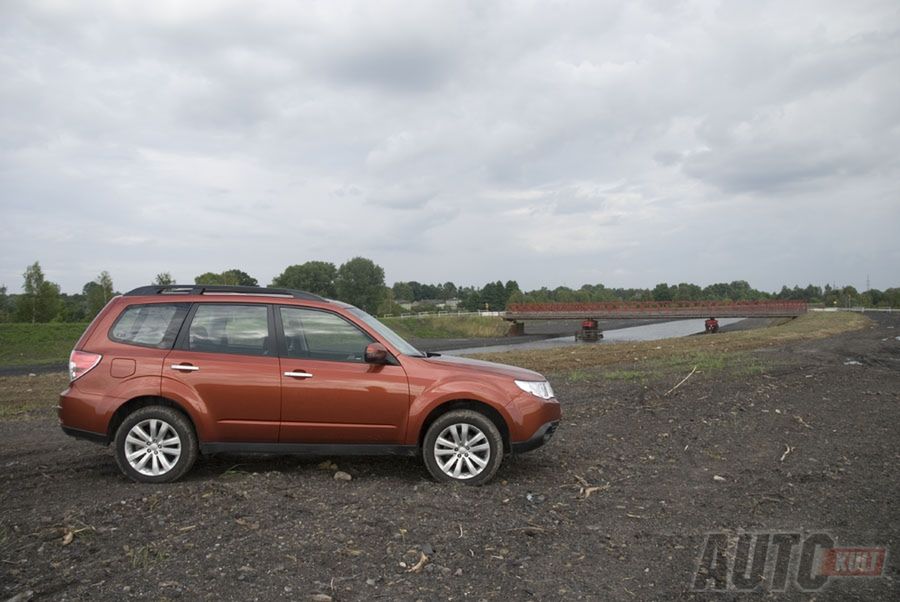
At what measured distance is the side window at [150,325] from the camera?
6.24 metres

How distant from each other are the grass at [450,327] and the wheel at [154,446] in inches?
2574

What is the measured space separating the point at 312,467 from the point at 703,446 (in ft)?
14.7

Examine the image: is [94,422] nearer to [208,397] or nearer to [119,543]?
[208,397]

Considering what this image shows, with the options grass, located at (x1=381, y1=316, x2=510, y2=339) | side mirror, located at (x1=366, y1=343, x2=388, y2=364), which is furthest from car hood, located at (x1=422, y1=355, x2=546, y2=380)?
grass, located at (x1=381, y1=316, x2=510, y2=339)

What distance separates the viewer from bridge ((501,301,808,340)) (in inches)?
2719

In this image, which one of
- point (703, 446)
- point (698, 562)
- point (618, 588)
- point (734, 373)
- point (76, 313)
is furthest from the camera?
point (76, 313)

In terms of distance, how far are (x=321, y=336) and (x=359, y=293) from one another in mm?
103972

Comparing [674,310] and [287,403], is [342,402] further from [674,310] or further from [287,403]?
[674,310]

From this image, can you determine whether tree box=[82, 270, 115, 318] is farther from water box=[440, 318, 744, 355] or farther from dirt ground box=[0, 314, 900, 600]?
dirt ground box=[0, 314, 900, 600]

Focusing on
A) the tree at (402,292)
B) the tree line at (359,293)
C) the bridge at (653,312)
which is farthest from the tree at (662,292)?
the bridge at (653,312)

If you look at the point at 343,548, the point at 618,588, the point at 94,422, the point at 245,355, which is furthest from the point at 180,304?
the point at 618,588

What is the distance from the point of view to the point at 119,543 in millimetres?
4422

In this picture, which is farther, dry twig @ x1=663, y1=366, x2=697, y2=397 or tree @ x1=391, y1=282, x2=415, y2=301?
tree @ x1=391, y1=282, x2=415, y2=301

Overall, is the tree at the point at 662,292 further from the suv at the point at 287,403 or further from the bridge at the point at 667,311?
the suv at the point at 287,403
